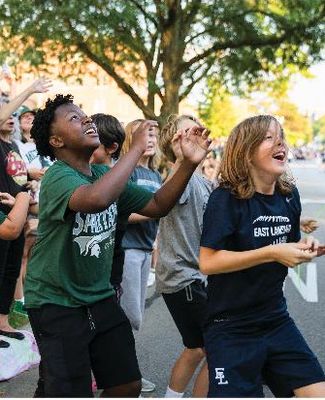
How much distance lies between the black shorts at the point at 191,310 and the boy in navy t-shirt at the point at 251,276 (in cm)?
79

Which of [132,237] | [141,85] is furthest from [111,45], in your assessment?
[132,237]

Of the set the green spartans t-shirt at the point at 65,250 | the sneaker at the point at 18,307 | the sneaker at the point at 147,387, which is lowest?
the sneaker at the point at 147,387

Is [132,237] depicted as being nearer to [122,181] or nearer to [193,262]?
[193,262]

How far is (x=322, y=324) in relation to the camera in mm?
6000

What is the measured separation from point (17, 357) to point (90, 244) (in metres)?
2.22

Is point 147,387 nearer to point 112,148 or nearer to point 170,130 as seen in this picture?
point 112,148

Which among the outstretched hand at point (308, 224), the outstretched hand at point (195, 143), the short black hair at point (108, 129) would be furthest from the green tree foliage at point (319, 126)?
the outstretched hand at point (195, 143)

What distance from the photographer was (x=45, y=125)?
2.89 meters

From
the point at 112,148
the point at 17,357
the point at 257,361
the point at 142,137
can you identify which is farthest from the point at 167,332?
the point at 142,137

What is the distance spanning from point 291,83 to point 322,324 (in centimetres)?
1494

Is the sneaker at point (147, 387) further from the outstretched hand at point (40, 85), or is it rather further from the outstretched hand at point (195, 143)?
the outstretched hand at point (40, 85)

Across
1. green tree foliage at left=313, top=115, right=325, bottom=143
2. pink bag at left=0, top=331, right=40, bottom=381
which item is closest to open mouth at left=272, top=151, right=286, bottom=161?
pink bag at left=0, top=331, right=40, bottom=381

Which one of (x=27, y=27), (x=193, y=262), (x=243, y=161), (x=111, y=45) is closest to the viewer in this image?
(x=243, y=161)

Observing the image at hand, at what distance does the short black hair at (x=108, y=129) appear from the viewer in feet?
12.5
